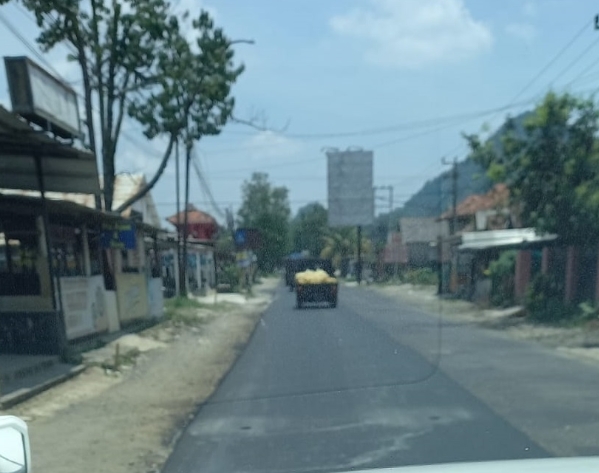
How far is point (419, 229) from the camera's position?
58.3 meters

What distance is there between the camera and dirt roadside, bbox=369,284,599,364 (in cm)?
2005

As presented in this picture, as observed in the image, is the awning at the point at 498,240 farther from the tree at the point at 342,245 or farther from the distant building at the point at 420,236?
the tree at the point at 342,245

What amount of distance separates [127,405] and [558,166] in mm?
16836

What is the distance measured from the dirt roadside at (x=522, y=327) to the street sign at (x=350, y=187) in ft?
15.2

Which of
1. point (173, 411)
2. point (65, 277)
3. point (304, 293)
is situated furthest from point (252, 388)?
point (304, 293)

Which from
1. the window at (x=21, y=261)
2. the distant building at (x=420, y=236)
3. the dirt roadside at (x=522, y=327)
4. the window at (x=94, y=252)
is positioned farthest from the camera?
the distant building at (x=420, y=236)

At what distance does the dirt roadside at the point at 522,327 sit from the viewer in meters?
20.0

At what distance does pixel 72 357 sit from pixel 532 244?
65.9 ft

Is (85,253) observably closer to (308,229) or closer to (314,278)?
(314,278)

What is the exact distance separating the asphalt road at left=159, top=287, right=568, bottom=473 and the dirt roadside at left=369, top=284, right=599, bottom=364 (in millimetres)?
3032

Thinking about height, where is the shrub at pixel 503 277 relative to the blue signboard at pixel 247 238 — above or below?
below

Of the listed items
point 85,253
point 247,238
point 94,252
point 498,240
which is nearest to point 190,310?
point 247,238

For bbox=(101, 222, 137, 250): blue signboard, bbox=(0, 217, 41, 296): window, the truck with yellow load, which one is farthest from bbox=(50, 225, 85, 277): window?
the truck with yellow load

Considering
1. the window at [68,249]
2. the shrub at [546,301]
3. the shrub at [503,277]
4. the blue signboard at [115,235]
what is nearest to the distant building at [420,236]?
the shrub at [503,277]
